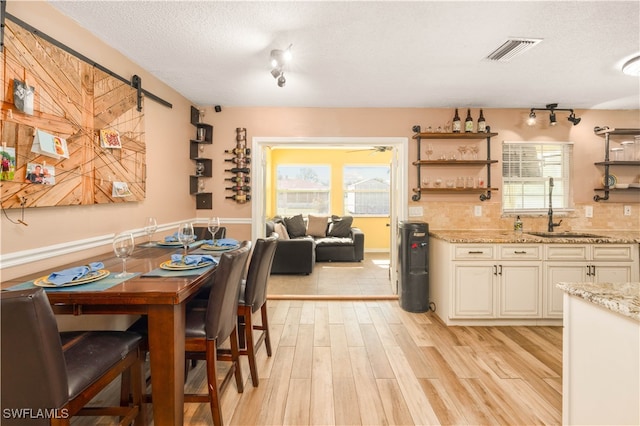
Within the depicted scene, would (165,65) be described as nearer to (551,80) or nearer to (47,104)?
(47,104)

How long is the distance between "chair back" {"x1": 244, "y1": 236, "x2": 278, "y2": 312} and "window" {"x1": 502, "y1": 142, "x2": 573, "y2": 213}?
318 cm

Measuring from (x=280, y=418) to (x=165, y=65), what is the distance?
2885 mm

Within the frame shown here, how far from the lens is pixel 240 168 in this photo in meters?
4.07

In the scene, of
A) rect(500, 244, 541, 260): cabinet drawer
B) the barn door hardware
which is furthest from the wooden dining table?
rect(500, 244, 541, 260): cabinet drawer

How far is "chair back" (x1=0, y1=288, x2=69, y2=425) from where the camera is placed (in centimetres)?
102

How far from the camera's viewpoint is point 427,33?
2295 mm

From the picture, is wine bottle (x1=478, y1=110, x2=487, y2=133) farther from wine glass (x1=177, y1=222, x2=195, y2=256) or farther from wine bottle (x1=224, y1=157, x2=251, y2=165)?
wine glass (x1=177, y1=222, x2=195, y2=256)

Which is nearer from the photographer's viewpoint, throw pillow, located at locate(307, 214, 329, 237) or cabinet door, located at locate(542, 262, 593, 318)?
cabinet door, located at locate(542, 262, 593, 318)

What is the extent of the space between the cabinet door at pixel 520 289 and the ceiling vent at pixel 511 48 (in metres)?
1.92

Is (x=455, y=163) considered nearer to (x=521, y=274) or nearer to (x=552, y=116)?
(x=552, y=116)

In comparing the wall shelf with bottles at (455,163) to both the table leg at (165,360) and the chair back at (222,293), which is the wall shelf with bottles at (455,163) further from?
the table leg at (165,360)

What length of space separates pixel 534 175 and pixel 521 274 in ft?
4.81

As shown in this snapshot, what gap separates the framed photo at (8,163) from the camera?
163cm

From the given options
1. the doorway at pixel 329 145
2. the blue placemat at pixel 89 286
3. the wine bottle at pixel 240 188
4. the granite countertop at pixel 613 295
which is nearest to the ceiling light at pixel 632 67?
the doorway at pixel 329 145
